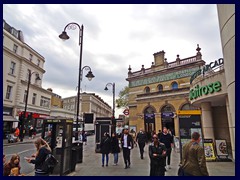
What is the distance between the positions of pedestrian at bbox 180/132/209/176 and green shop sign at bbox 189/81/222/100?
21.0 feet

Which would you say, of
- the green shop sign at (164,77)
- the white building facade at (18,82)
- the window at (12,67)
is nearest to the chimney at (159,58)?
the green shop sign at (164,77)

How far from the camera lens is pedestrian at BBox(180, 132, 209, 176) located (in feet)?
13.4

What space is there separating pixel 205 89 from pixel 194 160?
741 centimetres

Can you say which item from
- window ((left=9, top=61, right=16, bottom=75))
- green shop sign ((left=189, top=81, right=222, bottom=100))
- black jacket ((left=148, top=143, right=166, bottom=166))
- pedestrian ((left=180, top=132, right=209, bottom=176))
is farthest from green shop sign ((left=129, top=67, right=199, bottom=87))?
pedestrian ((left=180, top=132, right=209, bottom=176))

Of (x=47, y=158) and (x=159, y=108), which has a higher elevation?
(x=159, y=108)

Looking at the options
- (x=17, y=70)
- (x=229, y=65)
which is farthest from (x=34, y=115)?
(x=229, y=65)

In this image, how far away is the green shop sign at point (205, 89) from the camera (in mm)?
9691

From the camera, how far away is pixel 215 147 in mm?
10195

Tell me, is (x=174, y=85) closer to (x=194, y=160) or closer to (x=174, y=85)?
(x=174, y=85)

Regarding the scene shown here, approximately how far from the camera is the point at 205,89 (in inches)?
418

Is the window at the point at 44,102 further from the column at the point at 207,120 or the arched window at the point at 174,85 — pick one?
the column at the point at 207,120
